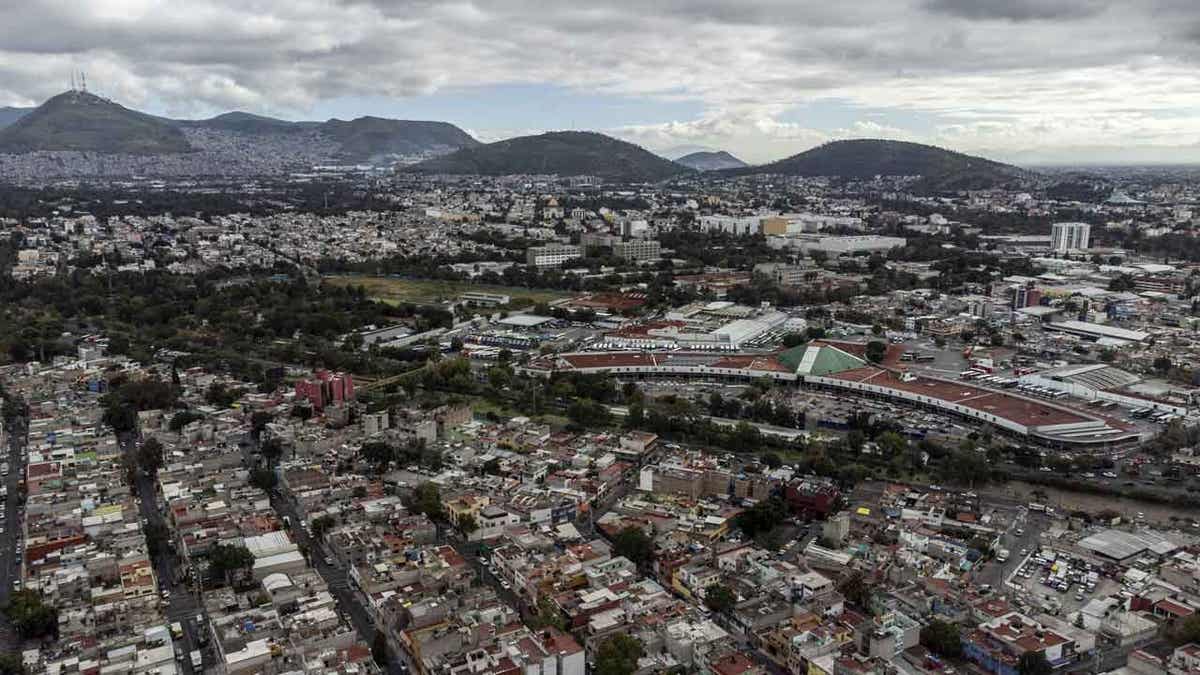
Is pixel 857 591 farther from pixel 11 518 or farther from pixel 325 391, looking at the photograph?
pixel 11 518

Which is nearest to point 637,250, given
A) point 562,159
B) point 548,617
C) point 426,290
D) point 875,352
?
point 426,290

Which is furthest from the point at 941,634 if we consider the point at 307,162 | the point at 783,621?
the point at 307,162

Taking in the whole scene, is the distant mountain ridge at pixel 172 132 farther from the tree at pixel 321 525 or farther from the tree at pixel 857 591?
the tree at pixel 857 591

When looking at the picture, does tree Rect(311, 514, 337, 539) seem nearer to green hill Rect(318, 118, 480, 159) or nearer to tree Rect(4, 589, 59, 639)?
tree Rect(4, 589, 59, 639)

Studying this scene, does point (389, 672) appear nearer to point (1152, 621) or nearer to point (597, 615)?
point (597, 615)

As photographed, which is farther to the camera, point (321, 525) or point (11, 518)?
point (11, 518)

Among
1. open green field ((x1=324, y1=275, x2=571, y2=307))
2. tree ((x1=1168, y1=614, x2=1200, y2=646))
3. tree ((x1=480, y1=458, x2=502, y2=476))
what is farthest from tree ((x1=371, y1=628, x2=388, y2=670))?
open green field ((x1=324, y1=275, x2=571, y2=307))
